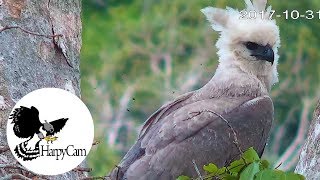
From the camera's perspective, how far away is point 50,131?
3.68 meters

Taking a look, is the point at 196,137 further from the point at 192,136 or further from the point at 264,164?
the point at 264,164

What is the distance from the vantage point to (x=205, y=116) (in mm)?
4977

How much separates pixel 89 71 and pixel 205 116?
8.11 m

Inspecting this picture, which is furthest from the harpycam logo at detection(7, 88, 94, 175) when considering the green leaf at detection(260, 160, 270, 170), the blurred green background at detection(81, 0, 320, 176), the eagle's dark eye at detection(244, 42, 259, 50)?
the blurred green background at detection(81, 0, 320, 176)

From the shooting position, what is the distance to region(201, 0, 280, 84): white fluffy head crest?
540 cm

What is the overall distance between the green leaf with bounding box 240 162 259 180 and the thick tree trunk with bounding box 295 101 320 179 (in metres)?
0.49

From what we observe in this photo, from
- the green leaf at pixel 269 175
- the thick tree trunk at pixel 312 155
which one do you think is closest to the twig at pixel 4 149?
the green leaf at pixel 269 175

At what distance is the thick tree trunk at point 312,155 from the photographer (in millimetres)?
3955

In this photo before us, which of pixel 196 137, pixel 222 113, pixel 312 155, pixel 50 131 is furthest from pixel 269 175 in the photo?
pixel 222 113

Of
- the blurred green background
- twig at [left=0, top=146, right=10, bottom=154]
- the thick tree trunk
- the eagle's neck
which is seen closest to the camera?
twig at [left=0, top=146, right=10, bottom=154]

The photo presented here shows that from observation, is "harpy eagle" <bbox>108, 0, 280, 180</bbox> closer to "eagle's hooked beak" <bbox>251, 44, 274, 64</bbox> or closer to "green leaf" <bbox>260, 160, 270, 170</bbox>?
"eagle's hooked beak" <bbox>251, 44, 274, 64</bbox>

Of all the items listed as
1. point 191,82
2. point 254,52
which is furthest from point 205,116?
point 191,82

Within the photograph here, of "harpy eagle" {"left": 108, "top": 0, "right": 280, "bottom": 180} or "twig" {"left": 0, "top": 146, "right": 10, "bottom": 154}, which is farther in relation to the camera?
"harpy eagle" {"left": 108, "top": 0, "right": 280, "bottom": 180}

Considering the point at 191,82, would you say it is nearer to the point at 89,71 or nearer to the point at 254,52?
the point at 89,71
